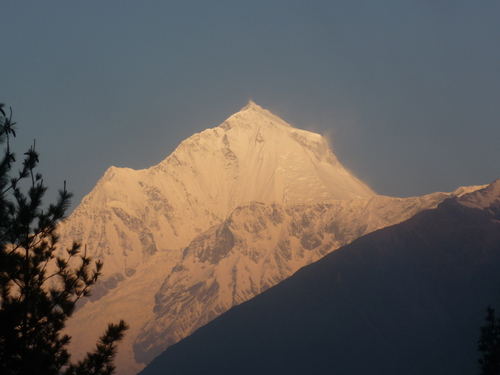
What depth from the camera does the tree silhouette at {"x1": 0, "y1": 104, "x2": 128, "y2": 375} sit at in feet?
56.2

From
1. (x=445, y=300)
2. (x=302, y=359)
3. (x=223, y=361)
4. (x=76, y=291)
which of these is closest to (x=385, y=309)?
(x=445, y=300)

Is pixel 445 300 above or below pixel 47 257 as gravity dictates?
above

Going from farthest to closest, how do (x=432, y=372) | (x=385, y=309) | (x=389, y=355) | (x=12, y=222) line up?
(x=385, y=309) → (x=389, y=355) → (x=432, y=372) → (x=12, y=222)

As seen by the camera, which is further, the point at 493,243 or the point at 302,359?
the point at 493,243

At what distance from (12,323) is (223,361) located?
18590cm

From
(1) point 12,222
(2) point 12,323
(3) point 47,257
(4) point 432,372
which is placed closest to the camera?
(2) point 12,323

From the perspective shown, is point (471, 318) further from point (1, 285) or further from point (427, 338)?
point (1, 285)

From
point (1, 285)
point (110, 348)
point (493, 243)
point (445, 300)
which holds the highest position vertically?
point (493, 243)

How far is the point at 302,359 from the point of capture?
180 meters

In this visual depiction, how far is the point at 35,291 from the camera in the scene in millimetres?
19266

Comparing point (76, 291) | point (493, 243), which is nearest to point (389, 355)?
point (493, 243)

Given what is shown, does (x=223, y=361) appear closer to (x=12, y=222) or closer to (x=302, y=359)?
(x=302, y=359)

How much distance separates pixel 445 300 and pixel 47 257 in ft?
583

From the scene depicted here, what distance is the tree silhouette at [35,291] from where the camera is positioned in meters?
17.1
